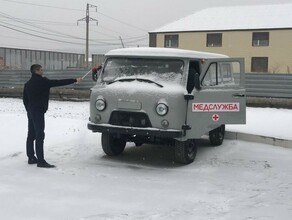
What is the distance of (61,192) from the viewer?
6.09 m

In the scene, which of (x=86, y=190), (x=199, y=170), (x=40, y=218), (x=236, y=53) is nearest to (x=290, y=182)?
(x=199, y=170)

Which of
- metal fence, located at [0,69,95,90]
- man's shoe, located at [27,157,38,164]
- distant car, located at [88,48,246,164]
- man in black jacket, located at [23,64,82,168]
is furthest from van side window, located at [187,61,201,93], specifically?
metal fence, located at [0,69,95,90]

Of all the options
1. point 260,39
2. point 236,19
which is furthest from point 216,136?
point 236,19

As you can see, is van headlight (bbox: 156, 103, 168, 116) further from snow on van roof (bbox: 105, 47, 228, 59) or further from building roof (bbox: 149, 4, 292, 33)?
building roof (bbox: 149, 4, 292, 33)

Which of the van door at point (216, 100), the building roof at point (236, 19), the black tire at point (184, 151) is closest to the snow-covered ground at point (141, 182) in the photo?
the black tire at point (184, 151)

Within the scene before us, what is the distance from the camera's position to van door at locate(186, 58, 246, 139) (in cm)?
786

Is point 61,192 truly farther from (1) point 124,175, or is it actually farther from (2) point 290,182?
(2) point 290,182

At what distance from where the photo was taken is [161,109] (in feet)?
24.5

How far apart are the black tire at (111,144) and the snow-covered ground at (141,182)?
0.50 feet

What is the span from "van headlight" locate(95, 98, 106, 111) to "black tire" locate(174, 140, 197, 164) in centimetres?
144

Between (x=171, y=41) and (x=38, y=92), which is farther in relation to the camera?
(x=171, y=41)

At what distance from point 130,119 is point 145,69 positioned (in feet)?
3.24

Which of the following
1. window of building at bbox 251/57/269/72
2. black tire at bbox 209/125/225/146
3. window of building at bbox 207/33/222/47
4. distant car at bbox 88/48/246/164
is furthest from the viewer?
window of building at bbox 207/33/222/47

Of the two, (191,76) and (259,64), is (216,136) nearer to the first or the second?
(191,76)
